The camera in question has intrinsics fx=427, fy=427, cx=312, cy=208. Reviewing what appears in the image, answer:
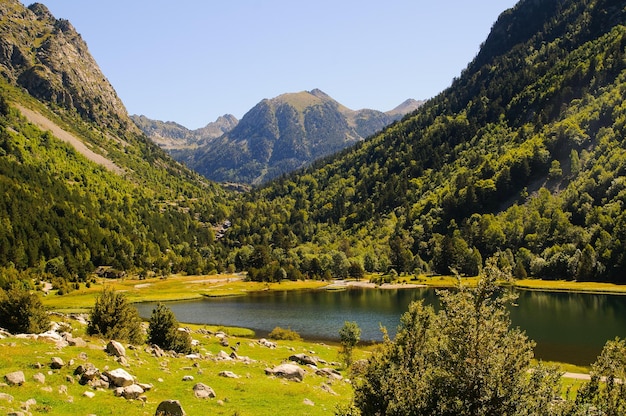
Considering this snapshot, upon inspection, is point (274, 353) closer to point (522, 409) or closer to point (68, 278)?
point (522, 409)

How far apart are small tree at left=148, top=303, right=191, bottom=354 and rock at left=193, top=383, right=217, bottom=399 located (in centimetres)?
1635

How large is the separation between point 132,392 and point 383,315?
87923 mm

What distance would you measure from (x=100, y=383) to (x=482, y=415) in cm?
2049

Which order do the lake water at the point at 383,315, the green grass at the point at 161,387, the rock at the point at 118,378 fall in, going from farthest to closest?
the lake water at the point at 383,315, the rock at the point at 118,378, the green grass at the point at 161,387

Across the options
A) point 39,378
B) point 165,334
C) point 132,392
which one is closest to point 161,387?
point 132,392

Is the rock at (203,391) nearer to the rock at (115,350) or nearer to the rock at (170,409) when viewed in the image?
the rock at (170,409)

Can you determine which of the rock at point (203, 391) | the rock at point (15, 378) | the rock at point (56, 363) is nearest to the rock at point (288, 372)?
the rock at point (203, 391)

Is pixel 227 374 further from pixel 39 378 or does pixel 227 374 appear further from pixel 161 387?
pixel 39 378

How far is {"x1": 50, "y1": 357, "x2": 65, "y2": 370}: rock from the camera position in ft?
82.0

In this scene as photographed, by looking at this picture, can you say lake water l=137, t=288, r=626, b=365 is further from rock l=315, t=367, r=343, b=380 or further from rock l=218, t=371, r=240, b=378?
rock l=218, t=371, r=240, b=378

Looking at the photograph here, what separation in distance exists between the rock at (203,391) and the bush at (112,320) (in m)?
14.8

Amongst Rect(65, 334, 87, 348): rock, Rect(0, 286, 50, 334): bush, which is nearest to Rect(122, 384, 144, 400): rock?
Rect(65, 334, 87, 348): rock

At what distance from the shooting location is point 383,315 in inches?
4158

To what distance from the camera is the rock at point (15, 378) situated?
2156cm
